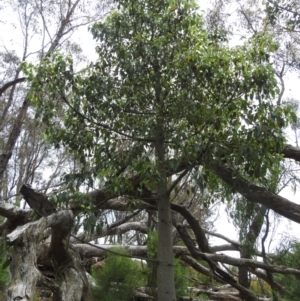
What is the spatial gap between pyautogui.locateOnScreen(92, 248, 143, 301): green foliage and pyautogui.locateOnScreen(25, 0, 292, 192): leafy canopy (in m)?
1.63

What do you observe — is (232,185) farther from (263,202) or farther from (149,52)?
(149,52)

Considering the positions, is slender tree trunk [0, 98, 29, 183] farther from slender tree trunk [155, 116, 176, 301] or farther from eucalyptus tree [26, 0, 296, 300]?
slender tree trunk [155, 116, 176, 301]

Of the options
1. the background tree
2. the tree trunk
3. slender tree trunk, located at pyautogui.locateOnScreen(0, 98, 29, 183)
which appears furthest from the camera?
slender tree trunk, located at pyautogui.locateOnScreen(0, 98, 29, 183)

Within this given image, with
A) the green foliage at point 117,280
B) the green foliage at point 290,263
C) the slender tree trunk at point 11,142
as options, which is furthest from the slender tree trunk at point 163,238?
the slender tree trunk at point 11,142

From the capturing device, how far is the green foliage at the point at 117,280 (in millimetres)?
5742

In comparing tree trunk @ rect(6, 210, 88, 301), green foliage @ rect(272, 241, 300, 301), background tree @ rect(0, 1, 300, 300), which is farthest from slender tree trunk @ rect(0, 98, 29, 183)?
green foliage @ rect(272, 241, 300, 301)

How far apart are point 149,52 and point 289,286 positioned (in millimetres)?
3575

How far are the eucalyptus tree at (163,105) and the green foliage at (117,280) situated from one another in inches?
46.9

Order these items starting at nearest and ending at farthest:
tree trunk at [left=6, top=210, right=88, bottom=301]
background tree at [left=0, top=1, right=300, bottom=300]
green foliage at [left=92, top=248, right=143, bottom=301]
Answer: tree trunk at [left=6, top=210, right=88, bottom=301] → background tree at [left=0, top=1, right=300, bottom=300] → green foliage at [left=92, top=248, right=143, bottom=301]

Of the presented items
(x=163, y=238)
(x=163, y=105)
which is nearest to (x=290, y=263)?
(x=163, y=238)

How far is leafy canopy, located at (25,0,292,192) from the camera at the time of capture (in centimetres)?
426

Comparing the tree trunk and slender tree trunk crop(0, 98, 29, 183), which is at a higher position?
slender tree trunk crop(0, 98, 29, 183)

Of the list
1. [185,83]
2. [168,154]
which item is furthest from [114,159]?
[185,83]

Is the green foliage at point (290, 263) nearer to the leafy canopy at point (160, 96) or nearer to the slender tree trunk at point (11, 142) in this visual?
the leafy canopy at point (160, 96)
